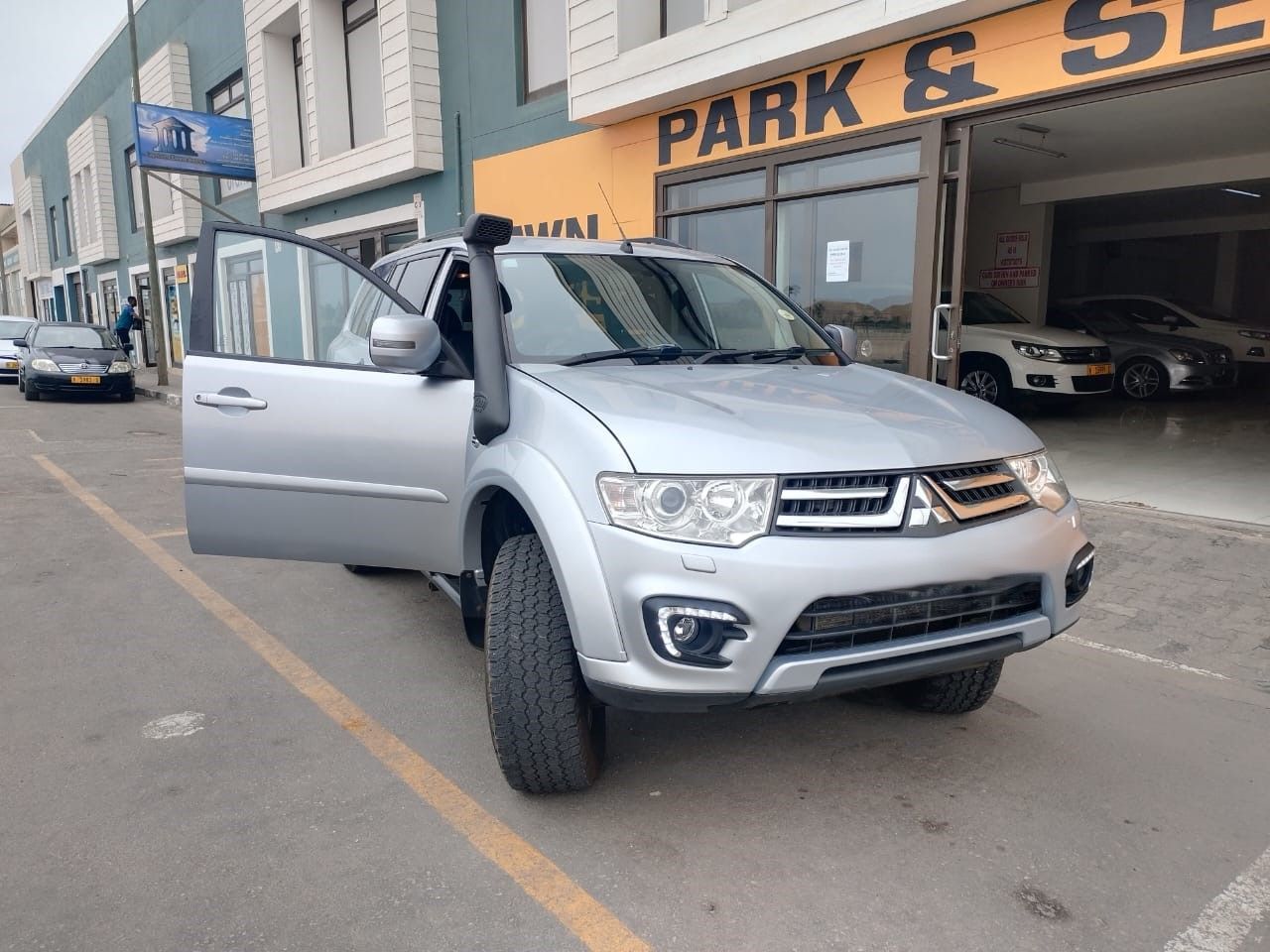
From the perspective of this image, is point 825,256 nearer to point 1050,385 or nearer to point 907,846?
point 1050,385

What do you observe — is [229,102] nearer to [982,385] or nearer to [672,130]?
[672,130]

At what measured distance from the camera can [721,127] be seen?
891 cm

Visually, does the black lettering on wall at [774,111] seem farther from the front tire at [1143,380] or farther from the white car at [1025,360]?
the front tire at [1143,380]

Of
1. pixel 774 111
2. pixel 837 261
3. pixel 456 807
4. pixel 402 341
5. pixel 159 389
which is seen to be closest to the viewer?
pixel 456 807

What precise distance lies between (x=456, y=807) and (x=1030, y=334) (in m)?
10.0

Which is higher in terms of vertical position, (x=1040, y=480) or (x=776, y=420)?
(x=776, y=420)

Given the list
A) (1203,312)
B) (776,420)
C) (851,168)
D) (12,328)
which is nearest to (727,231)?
(851,168)

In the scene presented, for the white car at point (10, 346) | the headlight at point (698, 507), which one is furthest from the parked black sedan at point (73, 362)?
the headlight at point (698, 507)

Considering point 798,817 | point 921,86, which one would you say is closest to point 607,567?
point 798,817

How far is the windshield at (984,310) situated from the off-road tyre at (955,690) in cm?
888

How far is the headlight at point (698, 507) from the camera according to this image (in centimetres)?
242

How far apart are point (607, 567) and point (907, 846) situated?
1.24 m

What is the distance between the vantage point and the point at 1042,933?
90.4 inches

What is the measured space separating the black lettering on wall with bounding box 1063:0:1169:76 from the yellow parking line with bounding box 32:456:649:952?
6066mm
